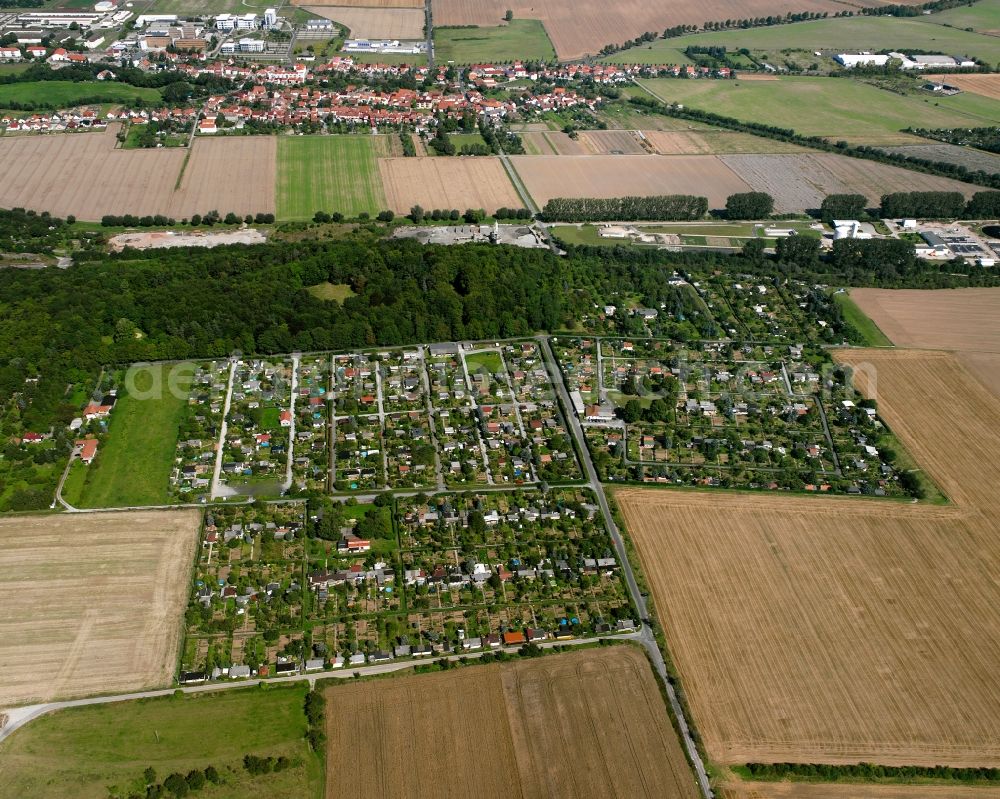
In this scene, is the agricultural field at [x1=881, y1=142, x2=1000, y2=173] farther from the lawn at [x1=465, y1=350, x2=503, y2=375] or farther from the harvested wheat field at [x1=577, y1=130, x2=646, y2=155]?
the lawn at [x1=465, y1=350, x2=503, y2=375]

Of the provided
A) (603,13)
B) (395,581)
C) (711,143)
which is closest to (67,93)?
(711,143)

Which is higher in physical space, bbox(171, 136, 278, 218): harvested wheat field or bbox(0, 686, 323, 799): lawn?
bbox(171, 136, 278, 218): harvested wheat field

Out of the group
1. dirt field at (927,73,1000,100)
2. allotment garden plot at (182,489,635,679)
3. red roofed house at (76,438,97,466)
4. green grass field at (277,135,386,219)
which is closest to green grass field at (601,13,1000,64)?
dirt field at (927,73,1000,100)

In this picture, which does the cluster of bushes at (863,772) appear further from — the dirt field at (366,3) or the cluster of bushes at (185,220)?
the dirt field at (366,3)

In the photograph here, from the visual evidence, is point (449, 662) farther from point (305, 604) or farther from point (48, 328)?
point (48, 328)

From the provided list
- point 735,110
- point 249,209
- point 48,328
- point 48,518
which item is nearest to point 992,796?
point 48,518

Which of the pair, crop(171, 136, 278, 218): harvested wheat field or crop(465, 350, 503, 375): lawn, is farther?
crop(171, 136, 278, 218): harvested wheat field

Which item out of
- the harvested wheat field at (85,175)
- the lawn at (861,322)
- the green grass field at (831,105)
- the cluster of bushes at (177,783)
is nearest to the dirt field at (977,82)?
the green grass field at (831,105)
